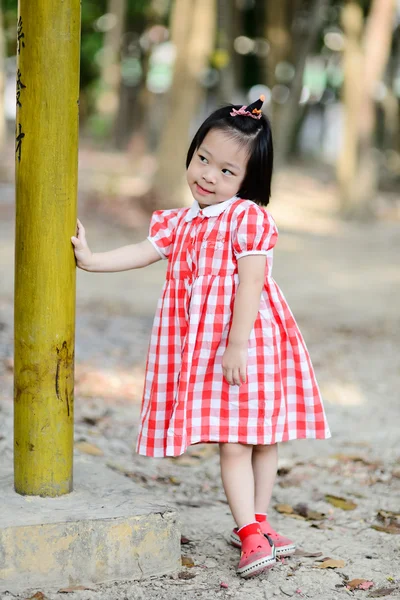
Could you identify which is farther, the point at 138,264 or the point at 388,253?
the point at 388,253

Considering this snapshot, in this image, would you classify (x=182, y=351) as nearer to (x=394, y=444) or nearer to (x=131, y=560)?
(x=131, y=560)

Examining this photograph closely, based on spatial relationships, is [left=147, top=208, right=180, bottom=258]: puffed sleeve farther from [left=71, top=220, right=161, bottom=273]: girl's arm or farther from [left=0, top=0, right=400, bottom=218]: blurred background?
[left=0, top=0, right=400, bottom=218]: blurred background

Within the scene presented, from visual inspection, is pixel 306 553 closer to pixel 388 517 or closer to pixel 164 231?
pixel 388 517

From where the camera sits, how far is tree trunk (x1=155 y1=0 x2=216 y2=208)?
11828 mm

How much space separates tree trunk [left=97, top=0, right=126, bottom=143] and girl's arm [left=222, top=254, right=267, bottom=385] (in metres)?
18.7

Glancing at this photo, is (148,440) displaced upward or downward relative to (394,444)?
upward

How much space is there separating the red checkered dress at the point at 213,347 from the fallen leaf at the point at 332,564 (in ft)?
1.34

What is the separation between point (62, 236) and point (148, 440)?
67cm

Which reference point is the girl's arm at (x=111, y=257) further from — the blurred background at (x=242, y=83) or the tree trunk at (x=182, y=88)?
the tree trunk at (x=182, y=88)

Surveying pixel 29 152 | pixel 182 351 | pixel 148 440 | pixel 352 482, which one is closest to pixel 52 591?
pixel 148 440

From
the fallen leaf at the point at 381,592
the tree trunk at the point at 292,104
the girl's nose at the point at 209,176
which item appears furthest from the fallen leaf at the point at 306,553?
the tree trunk at the point at 292,104

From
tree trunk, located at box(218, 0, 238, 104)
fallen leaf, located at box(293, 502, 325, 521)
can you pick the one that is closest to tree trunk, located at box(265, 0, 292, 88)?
tree trunk, located at box(218, 0, 238, 104)

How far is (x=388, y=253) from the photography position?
11156mm

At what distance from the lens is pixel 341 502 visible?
3.47 meters
